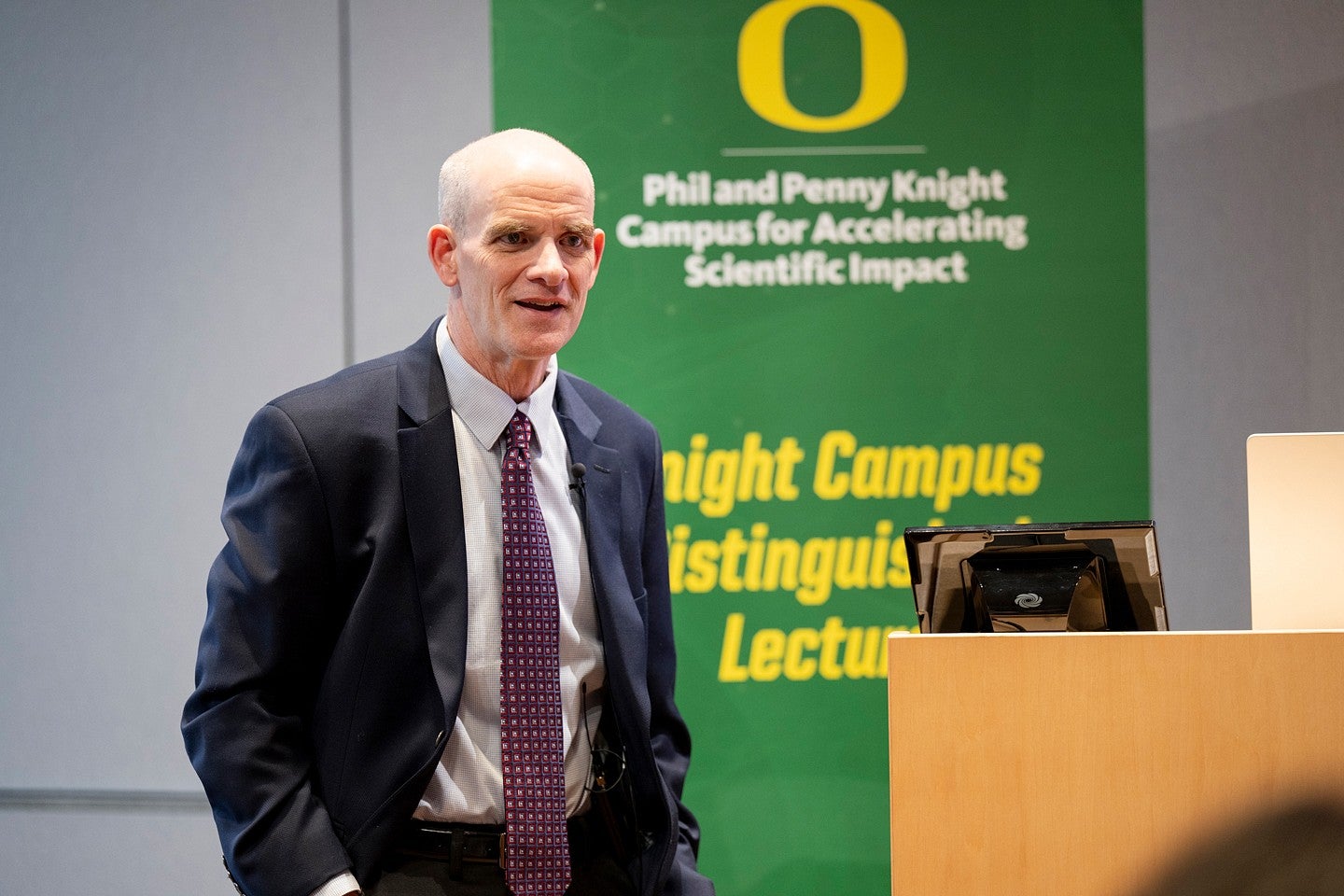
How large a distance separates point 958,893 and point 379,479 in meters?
0.98

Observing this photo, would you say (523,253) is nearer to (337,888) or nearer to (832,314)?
(337,888)

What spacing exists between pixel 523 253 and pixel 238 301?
1.60 meters

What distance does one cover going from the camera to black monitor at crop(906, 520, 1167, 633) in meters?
1.61

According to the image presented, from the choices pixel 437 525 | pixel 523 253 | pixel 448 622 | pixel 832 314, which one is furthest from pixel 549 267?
pixel 832 314

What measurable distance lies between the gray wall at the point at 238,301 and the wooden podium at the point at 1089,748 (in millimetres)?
1824

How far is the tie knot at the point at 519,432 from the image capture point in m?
1.87

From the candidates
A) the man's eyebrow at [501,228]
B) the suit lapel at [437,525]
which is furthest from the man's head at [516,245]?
the suit lapel at [437,525]

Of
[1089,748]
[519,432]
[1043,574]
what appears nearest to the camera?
[1089,748]

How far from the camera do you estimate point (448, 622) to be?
68.5 inches

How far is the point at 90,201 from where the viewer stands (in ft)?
10.3

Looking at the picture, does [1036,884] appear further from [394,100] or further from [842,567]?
[394,100]

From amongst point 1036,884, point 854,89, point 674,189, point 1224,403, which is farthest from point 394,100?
point 1036,884

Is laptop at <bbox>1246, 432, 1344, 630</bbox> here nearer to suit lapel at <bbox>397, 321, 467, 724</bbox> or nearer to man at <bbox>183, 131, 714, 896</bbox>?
man at <bbox>183, 131, 714, 896</bbox>

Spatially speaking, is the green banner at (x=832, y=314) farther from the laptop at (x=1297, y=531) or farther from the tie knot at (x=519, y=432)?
the laptop at (x=1297, y=531)
